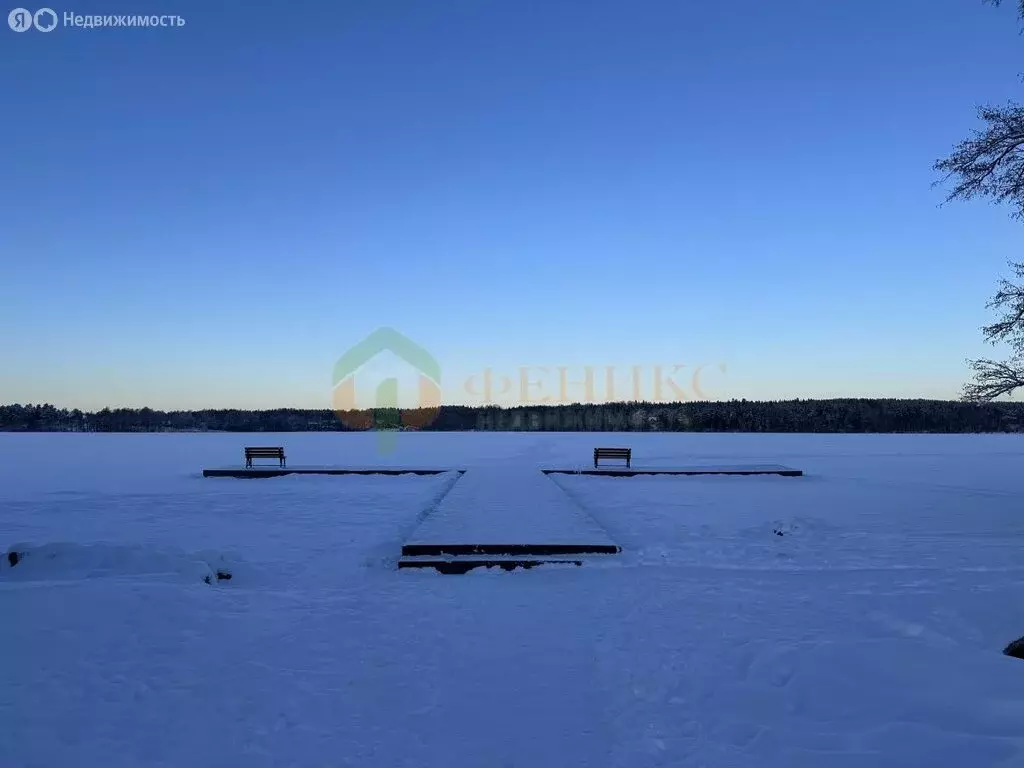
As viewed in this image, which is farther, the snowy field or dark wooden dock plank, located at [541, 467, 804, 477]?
dark wooden dock plank, located at [541, 467, 804, 477]

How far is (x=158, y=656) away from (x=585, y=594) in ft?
14.0

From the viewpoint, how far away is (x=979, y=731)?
3.93 metres

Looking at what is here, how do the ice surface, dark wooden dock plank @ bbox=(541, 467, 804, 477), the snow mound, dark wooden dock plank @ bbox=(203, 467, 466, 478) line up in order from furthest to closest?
1. dark wooden dock plank @ bbox=(541, 467, 804, 477)
2. dark wooden dock plank @ bbox=(203, 467, 466, 478)
3. the ice surface
4. the snow mound

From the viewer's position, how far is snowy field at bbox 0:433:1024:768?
3871 mm

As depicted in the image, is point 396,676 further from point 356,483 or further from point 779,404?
point 779,404

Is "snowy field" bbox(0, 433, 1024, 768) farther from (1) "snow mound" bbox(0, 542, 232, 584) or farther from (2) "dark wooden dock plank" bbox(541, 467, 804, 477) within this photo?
(2) "dark wooden dock plank" bbox(541, 467, 804, 477)

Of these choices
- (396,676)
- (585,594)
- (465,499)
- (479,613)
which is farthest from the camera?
(465,499)

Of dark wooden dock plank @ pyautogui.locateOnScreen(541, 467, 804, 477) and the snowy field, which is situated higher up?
dark wooden dock plank @ pyautogui.locateOnScreen(541, 467, 804, 477)

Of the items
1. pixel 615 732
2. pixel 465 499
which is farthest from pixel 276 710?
pixel 465 499

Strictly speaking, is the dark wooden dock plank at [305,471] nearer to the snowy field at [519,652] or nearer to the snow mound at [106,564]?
the snowy field at [519,652]

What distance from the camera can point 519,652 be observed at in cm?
534

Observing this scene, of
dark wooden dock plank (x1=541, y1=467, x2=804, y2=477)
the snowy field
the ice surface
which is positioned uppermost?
the ice surface

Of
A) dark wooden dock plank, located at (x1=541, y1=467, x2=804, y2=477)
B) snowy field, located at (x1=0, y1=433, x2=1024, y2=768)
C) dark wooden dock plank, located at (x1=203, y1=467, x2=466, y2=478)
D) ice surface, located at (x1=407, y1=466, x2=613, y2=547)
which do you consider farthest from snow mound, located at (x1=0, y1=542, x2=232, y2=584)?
dark wooden dock plank, located at (x1=541, y1=467, x2=804, y2=477)

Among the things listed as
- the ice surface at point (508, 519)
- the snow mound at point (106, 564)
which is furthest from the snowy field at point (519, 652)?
the ice surface at point (508, 519)
